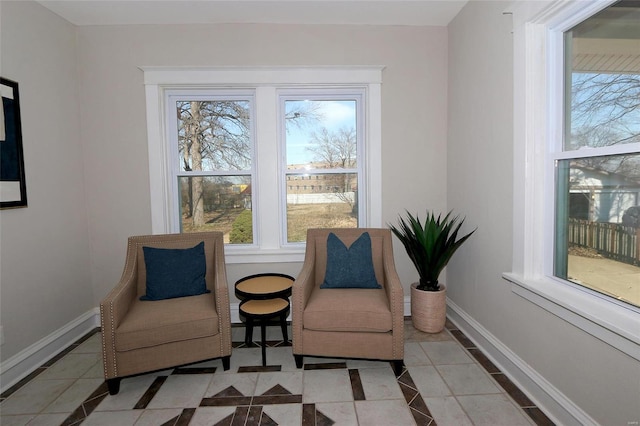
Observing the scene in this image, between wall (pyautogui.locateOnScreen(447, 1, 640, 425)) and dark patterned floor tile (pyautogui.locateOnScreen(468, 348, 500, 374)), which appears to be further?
dark patterned floor tile (pyautogui.locateOnScreen(468, 348, 500, 374))

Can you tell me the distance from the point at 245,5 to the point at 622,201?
2.86 meters

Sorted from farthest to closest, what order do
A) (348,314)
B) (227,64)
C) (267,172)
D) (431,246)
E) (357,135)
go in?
(357,135) < (267,172) < (227,64) < (431,246) < (348,314)

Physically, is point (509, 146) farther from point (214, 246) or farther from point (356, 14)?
point (214, 246)

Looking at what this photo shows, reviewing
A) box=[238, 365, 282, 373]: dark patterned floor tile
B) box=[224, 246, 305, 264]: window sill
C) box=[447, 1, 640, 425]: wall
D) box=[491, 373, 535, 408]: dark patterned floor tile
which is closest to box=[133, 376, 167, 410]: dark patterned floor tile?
box=[238, 365, 282, 373]: dark patterned floor tile

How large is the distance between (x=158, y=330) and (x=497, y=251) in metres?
2.36

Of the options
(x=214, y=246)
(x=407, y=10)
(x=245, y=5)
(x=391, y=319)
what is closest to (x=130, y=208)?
(x=214, y=246)

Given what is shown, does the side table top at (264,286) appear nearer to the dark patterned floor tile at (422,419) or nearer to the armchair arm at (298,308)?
the armchair arm at (298,308)

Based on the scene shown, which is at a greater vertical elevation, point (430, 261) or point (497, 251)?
point (497, 251)

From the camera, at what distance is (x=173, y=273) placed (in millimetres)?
2561

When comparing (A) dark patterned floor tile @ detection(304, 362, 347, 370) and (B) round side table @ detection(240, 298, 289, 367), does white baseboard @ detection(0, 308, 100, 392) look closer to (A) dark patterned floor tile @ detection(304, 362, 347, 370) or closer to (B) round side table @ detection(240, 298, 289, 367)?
(B) round side table @ detection(240, 298, 289, 367)

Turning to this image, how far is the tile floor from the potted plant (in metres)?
0.32

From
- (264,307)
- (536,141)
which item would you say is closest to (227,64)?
(264,307)

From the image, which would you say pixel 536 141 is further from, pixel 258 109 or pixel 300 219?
pixel 258 109

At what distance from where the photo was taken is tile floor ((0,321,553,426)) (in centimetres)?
189
